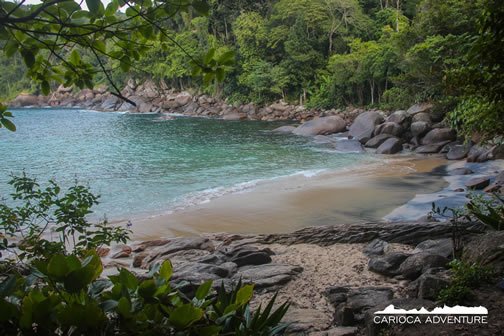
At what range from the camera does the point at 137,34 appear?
210 centimetres

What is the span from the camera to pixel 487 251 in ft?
12.0

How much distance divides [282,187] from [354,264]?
7048mm

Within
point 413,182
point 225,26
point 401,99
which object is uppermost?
point 225,26

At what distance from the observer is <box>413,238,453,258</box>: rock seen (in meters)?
4.61

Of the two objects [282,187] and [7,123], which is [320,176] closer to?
[282,187]

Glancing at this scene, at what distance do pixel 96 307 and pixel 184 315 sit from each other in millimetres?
274

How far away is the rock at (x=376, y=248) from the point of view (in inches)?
214

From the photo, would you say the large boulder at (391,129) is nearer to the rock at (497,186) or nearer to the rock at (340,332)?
the rock at (497,186)

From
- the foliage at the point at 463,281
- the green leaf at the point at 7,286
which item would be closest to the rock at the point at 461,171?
the foliage at the point at 463,281

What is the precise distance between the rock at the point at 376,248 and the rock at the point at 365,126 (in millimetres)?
15779

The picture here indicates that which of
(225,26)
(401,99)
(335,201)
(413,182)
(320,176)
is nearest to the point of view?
(335,201)

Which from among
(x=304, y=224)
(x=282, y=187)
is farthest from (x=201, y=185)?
(x=304, y=224)

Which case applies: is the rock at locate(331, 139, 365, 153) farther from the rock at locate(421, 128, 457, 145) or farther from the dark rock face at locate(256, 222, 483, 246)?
the dark rock face at locate(256, 222, 483, 246)

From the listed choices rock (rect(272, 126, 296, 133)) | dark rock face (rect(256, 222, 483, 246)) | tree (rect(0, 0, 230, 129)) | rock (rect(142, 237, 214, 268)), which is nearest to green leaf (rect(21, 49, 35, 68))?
tree (rect(0, 0, 230, 129))
